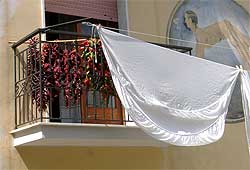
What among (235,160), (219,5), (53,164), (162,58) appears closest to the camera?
(162,58)

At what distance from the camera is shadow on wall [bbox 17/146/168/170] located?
6961 millimetres

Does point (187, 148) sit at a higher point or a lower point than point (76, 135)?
lower

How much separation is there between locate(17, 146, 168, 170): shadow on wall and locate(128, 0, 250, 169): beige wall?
46cm

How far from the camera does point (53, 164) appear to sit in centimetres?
708

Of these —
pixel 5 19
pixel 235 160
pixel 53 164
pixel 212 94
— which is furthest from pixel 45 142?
pixel 235 160

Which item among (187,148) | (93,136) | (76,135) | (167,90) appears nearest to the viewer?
(167,90)

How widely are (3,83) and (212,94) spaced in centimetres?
268

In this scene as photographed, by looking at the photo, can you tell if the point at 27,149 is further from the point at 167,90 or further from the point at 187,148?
the point at 187,148

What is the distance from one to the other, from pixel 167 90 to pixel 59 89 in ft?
4.52

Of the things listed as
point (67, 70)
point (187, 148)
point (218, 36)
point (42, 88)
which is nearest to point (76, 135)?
point (42, 88)

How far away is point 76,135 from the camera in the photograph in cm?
675

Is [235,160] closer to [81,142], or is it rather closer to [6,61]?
[81,142]

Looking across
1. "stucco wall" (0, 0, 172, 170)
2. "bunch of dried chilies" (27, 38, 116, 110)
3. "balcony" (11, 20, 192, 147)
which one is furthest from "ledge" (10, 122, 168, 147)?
"bunch of dried chilies" (27, 38, 116, 110)

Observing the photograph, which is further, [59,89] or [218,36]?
[218,36]
